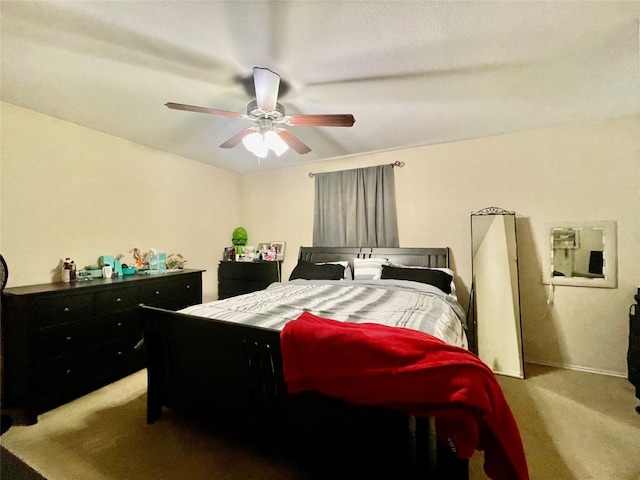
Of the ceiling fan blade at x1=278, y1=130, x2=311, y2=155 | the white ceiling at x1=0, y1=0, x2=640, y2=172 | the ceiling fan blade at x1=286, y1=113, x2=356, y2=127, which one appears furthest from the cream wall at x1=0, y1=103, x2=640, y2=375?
the ceiling fan blade at x1=286, y1=113, x2=356, y2=127

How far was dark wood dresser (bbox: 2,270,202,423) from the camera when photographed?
6.55 ft

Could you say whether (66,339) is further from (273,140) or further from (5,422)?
(273,140)

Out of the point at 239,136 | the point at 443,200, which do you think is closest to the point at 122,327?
the point at 239,136

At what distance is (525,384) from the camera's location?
8.14 ft

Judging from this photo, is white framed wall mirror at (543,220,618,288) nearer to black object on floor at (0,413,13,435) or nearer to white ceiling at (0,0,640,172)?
white ceiling at (0,0,640,172)

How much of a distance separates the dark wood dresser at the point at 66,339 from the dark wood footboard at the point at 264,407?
56 centimetres

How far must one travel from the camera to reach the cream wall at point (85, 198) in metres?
2.33

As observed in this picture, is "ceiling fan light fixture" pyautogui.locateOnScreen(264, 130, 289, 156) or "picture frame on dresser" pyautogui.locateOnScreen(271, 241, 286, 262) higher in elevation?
"ceiling fan light fixture" pyautogui.locateOnScreen(264, 130, 289, 156)

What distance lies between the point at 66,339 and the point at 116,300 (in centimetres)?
43

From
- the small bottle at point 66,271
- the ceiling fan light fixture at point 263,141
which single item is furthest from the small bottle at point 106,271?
the ceiling fan light fixture at point 263,141

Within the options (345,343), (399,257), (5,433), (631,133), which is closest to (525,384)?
(399,257)

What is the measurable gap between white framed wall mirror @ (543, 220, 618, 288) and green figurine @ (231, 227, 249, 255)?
394 cm

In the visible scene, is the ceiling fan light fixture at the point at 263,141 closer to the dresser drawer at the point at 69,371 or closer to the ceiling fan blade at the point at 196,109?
the ceiling fan blade at the point at 196,109

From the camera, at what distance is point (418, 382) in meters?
1.03
